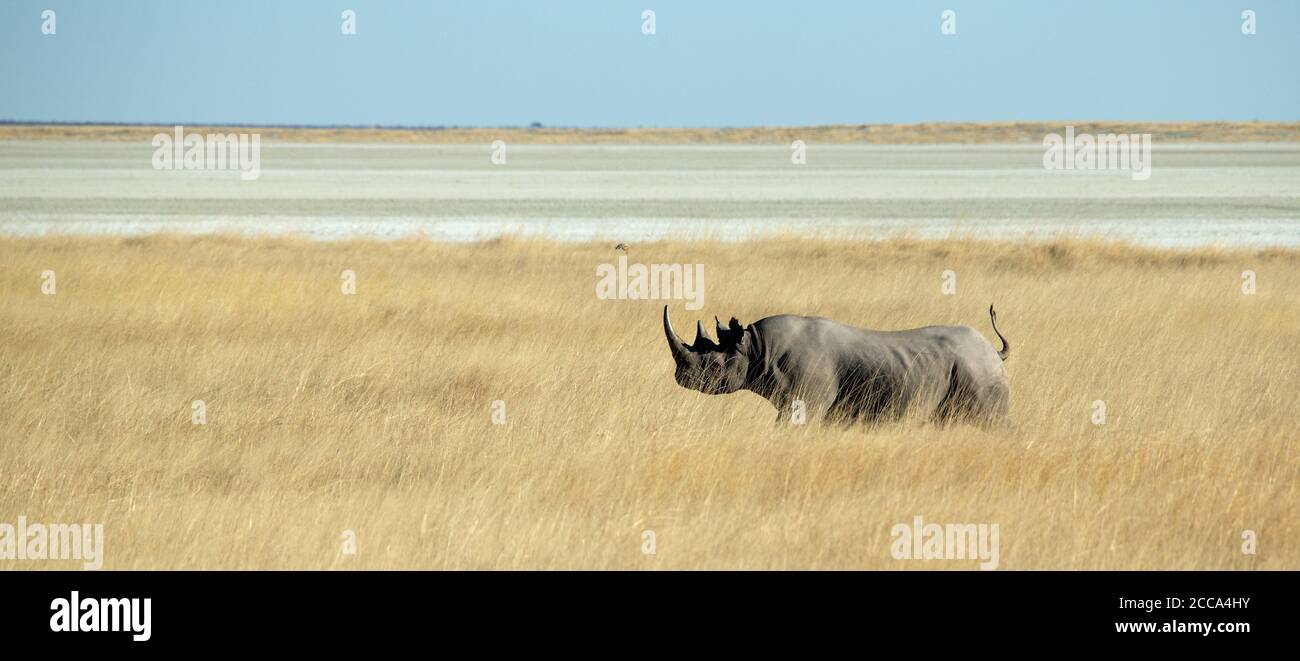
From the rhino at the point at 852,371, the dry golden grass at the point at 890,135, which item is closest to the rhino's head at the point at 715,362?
the rhino at the point at 852,371

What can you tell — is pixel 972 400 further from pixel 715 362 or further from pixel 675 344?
pixel 675 344

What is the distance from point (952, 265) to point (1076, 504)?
12.8m

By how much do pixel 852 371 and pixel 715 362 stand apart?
943mm

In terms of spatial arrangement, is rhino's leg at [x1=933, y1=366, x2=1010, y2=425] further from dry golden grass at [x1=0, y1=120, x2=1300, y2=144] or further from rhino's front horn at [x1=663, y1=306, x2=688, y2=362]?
dry golden grass at [x1=0, y1=120, x2=1300, y2=144]

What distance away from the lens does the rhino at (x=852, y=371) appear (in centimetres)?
876

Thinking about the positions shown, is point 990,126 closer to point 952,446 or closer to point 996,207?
point 996,207

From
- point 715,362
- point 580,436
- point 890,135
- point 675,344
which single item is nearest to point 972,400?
point 715,362

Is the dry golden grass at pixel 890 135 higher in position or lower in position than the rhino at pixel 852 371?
higher

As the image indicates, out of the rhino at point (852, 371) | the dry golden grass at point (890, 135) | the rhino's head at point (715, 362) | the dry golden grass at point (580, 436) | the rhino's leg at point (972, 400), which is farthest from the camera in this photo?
the dry golden grass at point (890, 135)

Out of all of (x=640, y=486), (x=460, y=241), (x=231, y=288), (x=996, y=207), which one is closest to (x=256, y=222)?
(x=460, y=241)

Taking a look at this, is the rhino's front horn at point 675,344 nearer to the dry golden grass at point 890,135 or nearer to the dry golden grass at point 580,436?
the dry golden grass at point 580,436

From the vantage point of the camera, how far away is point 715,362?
341 inches

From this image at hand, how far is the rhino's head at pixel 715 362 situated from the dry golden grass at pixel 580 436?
0.38 meters

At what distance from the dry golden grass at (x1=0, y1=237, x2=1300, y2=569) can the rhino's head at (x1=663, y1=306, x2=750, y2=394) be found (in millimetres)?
383
